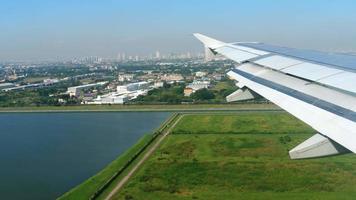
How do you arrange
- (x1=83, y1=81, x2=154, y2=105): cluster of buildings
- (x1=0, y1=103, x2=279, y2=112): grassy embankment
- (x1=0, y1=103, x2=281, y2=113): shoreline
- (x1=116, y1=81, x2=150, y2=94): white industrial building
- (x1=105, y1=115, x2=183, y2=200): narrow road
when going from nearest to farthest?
1. (x1=105, y1=115, x2=183, y2=200): narrow road
2. (x1=0, y1=103, x2=281, y2=113): shoreline
3. (x1=0, y1=103, x2=279, y2=112): grassy embankment
4. (x1=83, y1=81, x2=154, y2=105): cluster of buildings
5. (x1=116, y1=81, x2=150, y2=94): white industrial building

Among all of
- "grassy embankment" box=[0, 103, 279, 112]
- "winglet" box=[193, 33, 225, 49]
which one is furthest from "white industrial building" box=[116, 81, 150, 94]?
"winglet" box=[193, 33, 225, 49]

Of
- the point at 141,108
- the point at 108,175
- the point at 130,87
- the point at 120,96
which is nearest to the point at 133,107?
the point at 141,108

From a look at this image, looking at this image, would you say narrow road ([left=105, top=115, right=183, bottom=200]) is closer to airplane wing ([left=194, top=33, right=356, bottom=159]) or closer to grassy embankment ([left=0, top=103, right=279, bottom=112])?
airplane wing ([left=194, top=33, right=356, bottom=159])

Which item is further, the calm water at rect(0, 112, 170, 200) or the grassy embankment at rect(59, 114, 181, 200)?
the calm water at rect(0, 112, 170, 200)

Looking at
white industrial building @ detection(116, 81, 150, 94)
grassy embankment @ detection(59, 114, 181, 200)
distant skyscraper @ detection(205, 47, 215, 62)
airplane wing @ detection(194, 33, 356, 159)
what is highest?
distant skyscraper @ detection(205, 47, 215, 62)

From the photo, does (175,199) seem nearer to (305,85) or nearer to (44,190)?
(44,190)

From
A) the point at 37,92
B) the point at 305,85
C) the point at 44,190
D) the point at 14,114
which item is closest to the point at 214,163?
the point at 44,190

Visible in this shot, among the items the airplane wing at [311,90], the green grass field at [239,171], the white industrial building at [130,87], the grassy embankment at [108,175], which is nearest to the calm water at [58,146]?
the grassy embankment at [108,175]
